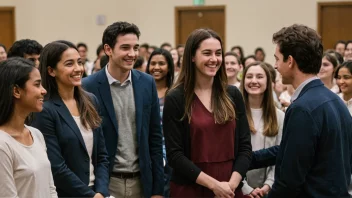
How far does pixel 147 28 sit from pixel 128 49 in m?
9.60

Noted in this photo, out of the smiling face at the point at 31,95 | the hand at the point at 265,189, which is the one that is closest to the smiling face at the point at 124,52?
the smiling face at the point at 31,95

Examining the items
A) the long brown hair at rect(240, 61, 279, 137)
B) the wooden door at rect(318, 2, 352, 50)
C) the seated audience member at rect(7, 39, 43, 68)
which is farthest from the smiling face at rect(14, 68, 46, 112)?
the wooden door at rect(318, 2, 352, 50)

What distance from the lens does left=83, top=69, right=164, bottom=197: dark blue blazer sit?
3.42 meters

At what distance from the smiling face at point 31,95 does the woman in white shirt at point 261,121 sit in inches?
64.1

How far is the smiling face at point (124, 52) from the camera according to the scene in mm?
3486

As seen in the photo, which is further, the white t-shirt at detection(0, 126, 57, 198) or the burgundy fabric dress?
the burgundy fabric dress

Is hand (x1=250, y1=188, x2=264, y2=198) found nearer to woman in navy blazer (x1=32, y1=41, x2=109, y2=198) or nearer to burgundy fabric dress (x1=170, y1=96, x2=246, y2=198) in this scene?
burgundy fabric dress (x1=170, y1=96, x2=246, y2=198)

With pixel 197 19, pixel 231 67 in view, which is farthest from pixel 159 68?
pixel 197 19

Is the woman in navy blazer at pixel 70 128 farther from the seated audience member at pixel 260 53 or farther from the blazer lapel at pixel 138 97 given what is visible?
the seated audience member at pixel 260 53

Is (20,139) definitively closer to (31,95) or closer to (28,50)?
(31,95)

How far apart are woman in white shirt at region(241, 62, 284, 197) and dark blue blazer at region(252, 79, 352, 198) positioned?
41.7 inches

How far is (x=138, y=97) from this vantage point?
350cm

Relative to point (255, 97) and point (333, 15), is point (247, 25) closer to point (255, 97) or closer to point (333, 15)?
point (333, 15)

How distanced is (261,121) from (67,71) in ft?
4.99
